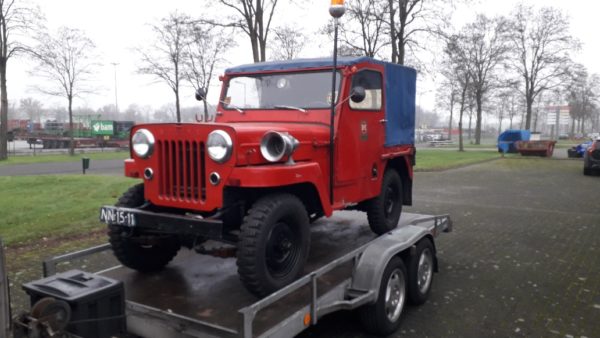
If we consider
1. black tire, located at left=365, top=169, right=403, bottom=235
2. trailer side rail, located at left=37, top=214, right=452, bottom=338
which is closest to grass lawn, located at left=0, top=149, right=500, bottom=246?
trailer side rail, located at left=37, top=214, right=452, bottom=338

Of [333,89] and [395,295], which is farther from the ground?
[333,89]

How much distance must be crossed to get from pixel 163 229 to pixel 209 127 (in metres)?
0.88

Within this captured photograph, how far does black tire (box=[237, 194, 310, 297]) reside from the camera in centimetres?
328

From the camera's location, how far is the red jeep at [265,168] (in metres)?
3.41

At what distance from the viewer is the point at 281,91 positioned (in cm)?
488

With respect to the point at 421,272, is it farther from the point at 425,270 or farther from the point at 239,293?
the point at 239,293

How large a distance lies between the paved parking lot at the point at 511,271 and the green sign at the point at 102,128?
3767 centimetres

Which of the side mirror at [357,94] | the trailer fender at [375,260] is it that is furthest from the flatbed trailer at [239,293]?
the side mirror at [357,94]

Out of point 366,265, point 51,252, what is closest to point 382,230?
point 366,265

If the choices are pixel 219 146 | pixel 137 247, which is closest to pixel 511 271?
pixel 219 146

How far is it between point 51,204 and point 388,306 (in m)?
8.24

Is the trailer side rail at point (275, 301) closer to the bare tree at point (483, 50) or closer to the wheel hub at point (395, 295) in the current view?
the wheel hub at point (395, 295)

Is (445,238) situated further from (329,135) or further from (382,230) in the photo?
(329,135)

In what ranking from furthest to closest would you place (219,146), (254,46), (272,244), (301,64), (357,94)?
(254,46) < (301,64) < (357,94) < (272,244) < (219,146)
